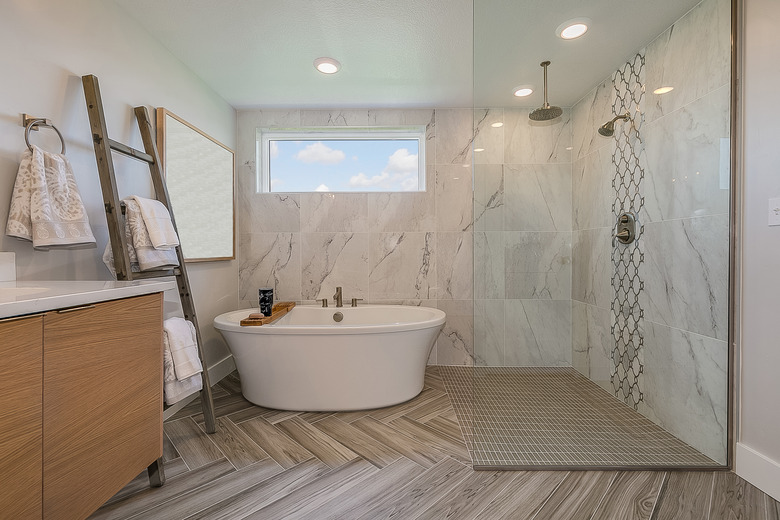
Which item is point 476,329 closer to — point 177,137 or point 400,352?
point 400,352

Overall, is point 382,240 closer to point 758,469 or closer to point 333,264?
point 333,264

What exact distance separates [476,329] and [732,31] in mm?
1664

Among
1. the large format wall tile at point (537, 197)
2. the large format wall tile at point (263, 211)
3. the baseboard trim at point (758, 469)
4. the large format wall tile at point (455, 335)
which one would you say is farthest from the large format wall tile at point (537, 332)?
the large format wall tile at point (263, 211)

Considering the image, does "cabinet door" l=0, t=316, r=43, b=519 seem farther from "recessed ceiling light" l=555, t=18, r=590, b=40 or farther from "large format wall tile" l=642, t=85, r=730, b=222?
"large format wall tile" l=642, t=85, r=730, b=222

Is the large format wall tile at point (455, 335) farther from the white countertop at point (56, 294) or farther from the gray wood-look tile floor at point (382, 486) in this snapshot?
the white countertop at point (56, 294)

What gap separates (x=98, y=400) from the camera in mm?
1110

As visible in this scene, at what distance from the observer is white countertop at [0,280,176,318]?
33.9 inches

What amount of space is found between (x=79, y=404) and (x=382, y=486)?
1140 mm

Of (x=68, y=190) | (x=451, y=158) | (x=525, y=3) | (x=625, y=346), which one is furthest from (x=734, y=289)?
(x=68, y=190)

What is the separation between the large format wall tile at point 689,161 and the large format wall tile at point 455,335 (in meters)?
1.71

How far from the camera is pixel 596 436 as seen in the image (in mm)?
1812

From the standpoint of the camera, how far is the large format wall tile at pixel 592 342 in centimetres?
179

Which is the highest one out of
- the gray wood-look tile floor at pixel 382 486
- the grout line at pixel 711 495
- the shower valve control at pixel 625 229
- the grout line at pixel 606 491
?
the shower valve control at pixel 625 229

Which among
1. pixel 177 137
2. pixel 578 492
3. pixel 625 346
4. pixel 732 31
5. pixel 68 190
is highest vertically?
pixel 732 31
